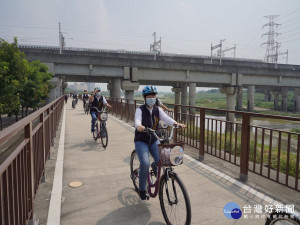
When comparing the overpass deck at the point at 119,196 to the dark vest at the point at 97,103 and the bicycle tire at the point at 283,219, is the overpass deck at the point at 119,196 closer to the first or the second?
the bicycle tire at the point at 283,219

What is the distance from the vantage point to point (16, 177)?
2.44 metres

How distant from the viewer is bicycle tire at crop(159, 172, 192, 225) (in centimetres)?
287

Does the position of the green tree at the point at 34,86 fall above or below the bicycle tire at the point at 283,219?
above

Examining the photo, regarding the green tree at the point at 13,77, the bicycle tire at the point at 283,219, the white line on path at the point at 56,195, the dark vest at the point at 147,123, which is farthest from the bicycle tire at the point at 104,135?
the green tree at the point at 13,77

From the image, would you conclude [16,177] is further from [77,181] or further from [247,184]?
[247,184]

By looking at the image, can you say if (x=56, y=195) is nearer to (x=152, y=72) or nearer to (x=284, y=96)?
(x=152, y=72)

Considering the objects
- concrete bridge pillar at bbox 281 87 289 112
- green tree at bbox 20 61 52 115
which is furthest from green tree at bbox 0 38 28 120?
concrete bridge pillar at bbox 281 87 289 112

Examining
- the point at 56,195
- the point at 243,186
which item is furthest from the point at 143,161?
the point at 243,186

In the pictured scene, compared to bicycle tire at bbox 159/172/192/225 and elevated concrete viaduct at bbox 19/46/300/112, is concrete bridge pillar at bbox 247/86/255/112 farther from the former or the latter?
bicycle tire at bbox 159/172/192/225

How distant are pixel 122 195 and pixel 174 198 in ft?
4.83

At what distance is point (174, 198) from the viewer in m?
3.12

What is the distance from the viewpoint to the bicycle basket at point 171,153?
9.43 feet

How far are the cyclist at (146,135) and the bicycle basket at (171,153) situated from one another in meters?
0.70

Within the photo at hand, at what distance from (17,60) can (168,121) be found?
61.4ft
